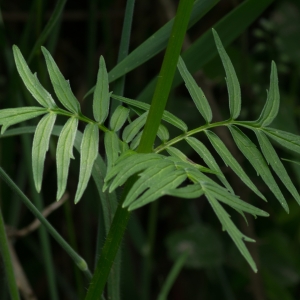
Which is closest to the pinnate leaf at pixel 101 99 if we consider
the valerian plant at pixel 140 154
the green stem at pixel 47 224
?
the valerian plant at pixel 140 154

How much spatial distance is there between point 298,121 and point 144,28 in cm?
45

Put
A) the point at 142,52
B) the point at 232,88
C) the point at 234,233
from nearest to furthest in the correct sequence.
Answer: the point at 234,233
the point at 232,88
the point at 142,52

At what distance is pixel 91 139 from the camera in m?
0.39

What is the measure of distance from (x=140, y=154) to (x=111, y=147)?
4 cm

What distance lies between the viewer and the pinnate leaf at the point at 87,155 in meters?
0.36

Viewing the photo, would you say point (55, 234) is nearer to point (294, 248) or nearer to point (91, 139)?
point (91, 139)

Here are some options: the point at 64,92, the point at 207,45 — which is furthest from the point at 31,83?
the point at 207,45

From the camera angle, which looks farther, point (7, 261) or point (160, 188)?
point (7, 261)

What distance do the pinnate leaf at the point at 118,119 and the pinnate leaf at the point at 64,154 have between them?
30 mm

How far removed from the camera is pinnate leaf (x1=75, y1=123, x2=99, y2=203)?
1.19 ft

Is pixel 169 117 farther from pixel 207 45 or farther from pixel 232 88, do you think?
pixel 207 45

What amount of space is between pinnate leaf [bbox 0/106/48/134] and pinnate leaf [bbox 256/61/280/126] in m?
0.16

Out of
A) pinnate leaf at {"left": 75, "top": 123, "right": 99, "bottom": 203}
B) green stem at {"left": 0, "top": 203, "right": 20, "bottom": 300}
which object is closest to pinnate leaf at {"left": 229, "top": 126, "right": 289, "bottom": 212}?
pinnate leaf at {"left": 75, "top": 123, "right": 99, "bottom": 203}

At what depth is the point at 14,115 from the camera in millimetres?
379
